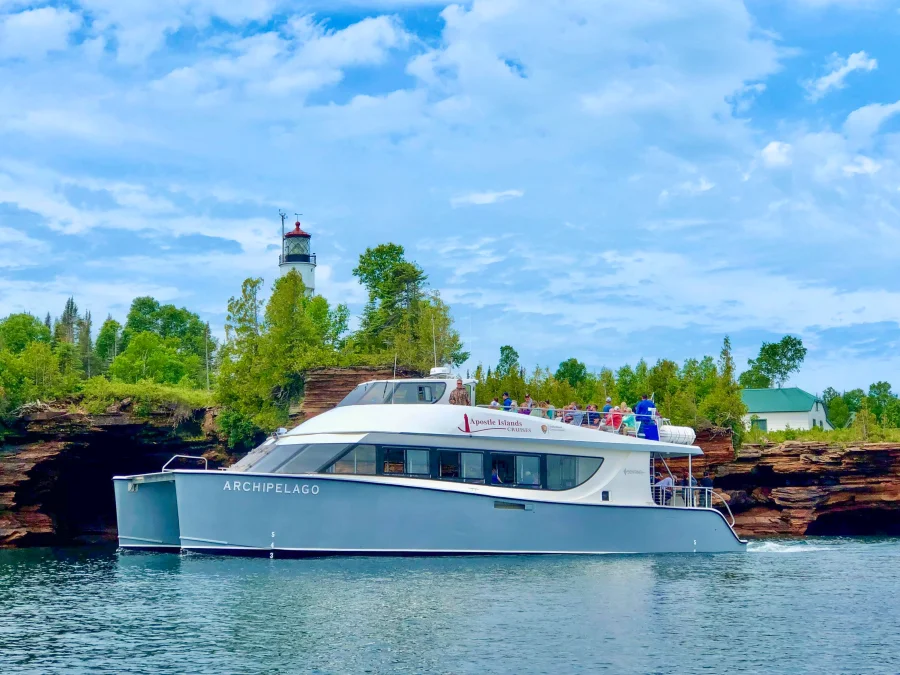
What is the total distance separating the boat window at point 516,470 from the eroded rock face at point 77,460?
17205 millimetres

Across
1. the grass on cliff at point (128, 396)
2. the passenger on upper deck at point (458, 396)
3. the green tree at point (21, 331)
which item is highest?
the green tree at point (21, 331)

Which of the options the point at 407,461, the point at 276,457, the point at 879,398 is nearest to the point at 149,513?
the point at 276,457

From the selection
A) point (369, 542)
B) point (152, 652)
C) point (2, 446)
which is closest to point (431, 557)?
point (369, 542)

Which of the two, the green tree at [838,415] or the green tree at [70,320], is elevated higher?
the green tree at [70,320]

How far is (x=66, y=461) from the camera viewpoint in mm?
37750

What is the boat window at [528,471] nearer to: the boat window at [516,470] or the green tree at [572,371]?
the boat window at [516,470]

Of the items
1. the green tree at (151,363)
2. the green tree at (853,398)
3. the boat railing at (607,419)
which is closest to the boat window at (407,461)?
the boat railing at (607,419)

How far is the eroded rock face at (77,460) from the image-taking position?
35.9 m

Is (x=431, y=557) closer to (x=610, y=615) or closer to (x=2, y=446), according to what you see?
(x=610, y=615)

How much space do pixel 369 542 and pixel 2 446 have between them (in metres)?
18.3

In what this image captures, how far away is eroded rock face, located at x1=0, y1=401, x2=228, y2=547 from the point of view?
35906mm

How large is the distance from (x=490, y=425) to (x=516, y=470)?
1.39 m

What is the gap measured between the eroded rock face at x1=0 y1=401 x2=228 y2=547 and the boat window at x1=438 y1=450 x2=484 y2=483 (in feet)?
54.7

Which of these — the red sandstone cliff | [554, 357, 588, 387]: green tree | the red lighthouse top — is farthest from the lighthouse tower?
the red sandstone cliff
